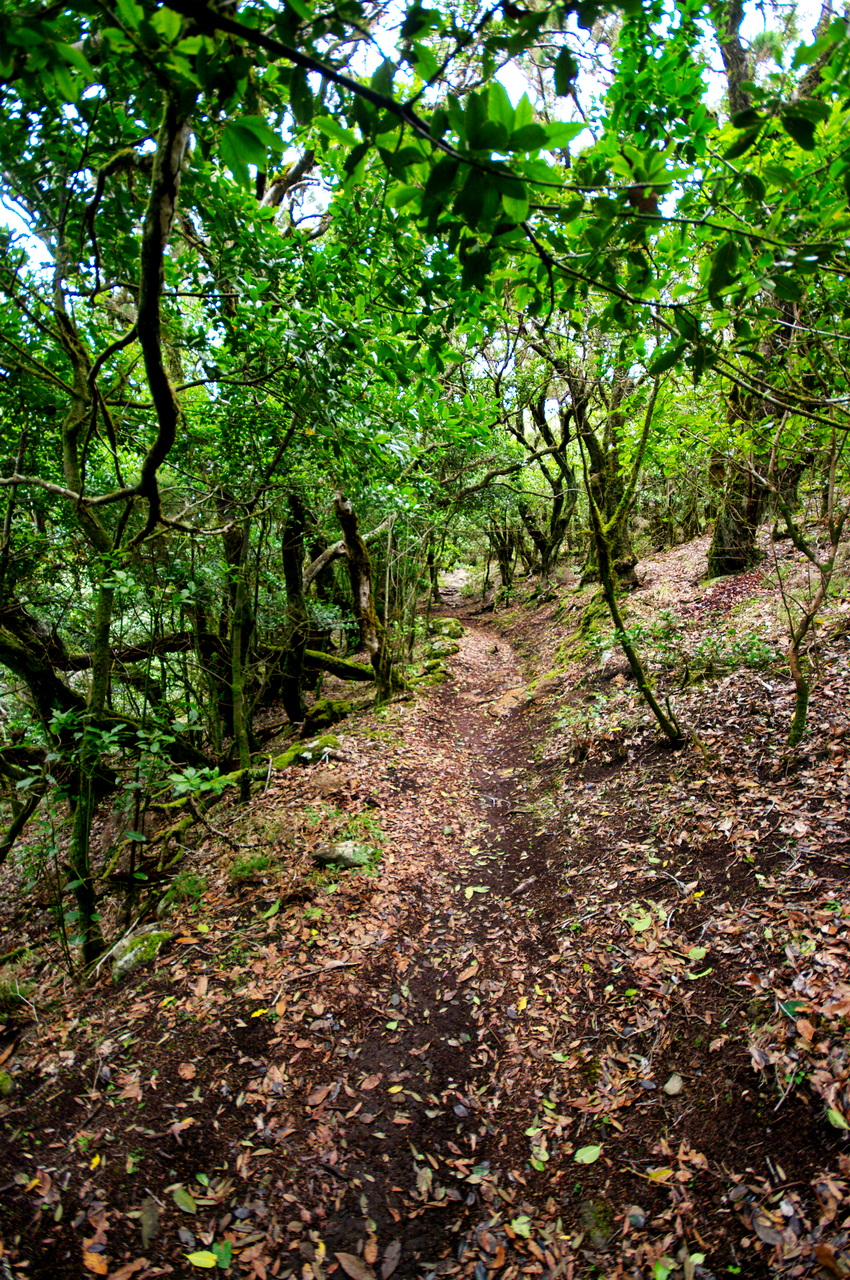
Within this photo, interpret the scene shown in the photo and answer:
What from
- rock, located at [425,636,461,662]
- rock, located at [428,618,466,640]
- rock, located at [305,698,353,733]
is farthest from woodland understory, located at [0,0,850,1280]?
rock, located at [428,618,466,640]

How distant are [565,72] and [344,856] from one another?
5.52 meters

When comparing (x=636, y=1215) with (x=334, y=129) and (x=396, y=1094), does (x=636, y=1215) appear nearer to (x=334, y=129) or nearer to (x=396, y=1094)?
(x=396, y=1094)

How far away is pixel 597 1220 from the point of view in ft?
8.57

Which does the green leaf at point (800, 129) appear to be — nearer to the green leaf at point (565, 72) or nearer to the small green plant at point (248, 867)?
the green leaf at point (565, 72)

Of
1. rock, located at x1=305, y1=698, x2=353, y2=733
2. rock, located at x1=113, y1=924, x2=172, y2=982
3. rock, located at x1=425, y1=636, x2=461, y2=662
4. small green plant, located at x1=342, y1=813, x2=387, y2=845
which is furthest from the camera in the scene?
rock, located at x1=425, y1=636, x2=461, y2=662

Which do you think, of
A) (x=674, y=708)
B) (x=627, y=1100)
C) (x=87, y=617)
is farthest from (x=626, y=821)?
(x=87, y=617)


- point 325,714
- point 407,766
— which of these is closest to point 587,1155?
point 407,766

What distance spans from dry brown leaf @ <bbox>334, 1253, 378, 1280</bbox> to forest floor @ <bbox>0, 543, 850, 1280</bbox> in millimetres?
14

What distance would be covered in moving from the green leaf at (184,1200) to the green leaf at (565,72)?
180 inches

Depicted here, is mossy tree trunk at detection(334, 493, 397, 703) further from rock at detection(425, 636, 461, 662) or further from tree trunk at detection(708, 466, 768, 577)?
tree trunk at detection(708, 466, 768, 577)

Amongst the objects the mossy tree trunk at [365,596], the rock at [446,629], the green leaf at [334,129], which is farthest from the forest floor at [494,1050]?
the rock at [446,629]

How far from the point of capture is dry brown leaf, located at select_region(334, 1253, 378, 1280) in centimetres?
255

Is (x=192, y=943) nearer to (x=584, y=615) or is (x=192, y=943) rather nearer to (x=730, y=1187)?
(x=730, y=1187)

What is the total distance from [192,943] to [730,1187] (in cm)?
392
